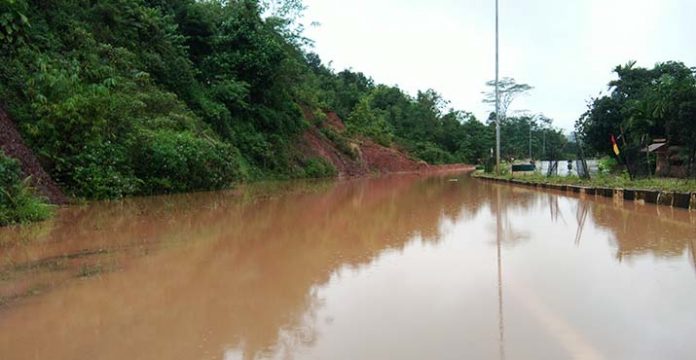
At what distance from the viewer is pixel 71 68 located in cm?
1758

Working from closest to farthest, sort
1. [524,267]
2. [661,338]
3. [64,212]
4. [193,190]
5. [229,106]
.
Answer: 1. [661,338]
2. [524,267]
3. [64,212]
4. [193,190]
5. [229,106]

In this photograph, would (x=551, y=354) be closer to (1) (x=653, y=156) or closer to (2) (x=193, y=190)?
(2) (x=193, y=190)

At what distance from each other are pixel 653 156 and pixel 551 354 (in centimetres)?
2431

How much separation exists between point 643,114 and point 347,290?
26592 millimetres

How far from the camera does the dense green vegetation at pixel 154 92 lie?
14.9 m

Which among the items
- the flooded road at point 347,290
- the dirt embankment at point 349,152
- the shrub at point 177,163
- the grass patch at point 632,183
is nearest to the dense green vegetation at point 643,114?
the grass patch at point 632,183

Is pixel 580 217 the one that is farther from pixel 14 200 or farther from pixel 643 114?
pixel 643 114

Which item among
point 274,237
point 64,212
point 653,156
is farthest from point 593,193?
point 64,212

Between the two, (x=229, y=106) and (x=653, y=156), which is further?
(x=229, y=106)

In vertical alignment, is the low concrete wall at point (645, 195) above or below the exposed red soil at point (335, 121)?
below

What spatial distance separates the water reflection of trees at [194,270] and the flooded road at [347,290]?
0.02m

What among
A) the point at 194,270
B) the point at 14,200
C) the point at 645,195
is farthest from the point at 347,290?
the point at 645,195

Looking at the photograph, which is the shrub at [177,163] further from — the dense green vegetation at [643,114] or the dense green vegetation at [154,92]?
the dense green vegetation at [643,114]

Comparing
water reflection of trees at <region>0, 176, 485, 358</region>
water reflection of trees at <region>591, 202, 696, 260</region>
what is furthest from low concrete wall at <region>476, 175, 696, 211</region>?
water reflection of trees at <region>0, 176, 485, 358</region>
